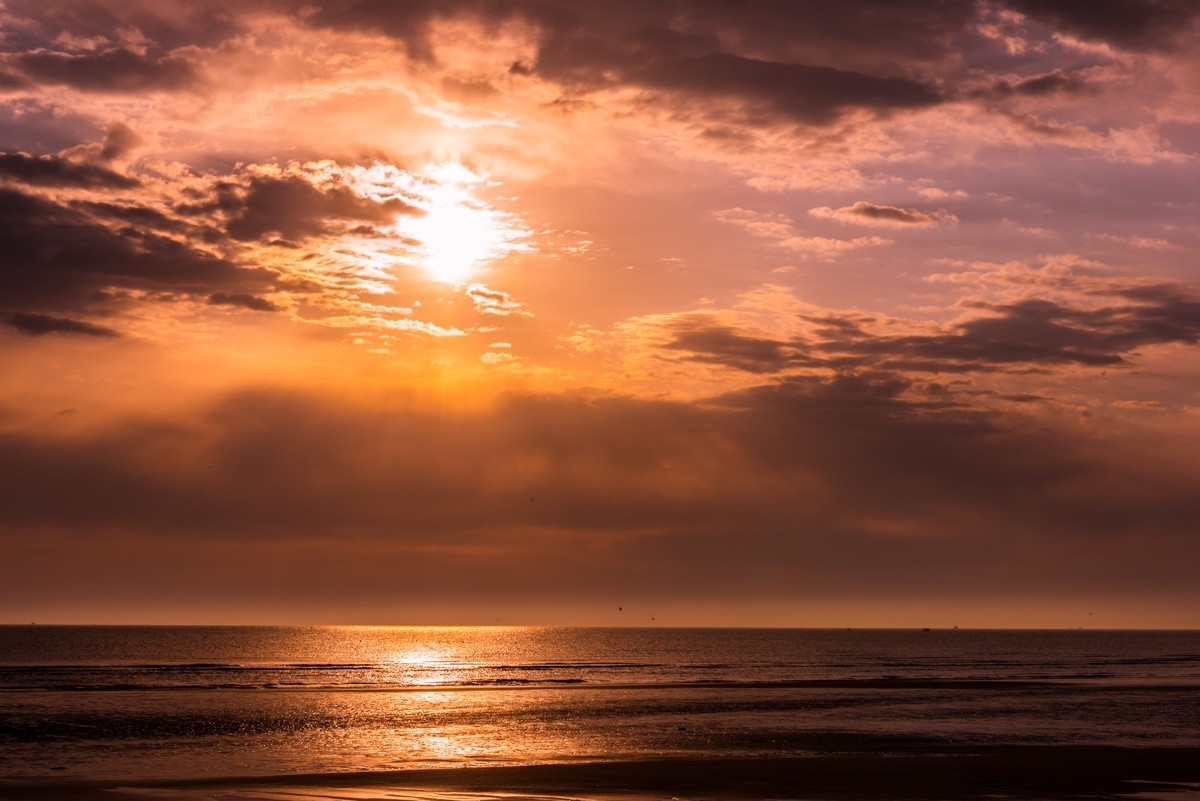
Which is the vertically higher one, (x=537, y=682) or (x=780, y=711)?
(x=537, y=682)

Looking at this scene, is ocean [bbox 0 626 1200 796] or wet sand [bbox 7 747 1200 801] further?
ocean [bbox 0 626 1200 796]

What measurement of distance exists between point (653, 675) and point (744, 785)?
93396 millimetres

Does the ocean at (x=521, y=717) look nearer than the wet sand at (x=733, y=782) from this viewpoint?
No

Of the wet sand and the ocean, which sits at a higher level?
the ocean

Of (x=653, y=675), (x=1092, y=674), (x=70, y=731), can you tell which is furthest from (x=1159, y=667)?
(x=70, y=731)

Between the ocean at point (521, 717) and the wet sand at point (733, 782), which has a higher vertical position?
the ocean at point (521, 717)

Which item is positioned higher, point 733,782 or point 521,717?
point 521,717

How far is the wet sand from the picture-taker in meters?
41.3

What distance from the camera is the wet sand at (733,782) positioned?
1628 inches

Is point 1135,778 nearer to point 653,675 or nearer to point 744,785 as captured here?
point 744,785

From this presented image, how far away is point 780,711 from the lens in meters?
81.8

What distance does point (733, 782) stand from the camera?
44.9 meters

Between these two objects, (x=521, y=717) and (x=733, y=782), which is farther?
(x=521, y=717)

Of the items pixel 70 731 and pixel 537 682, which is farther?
pixel 537 682
